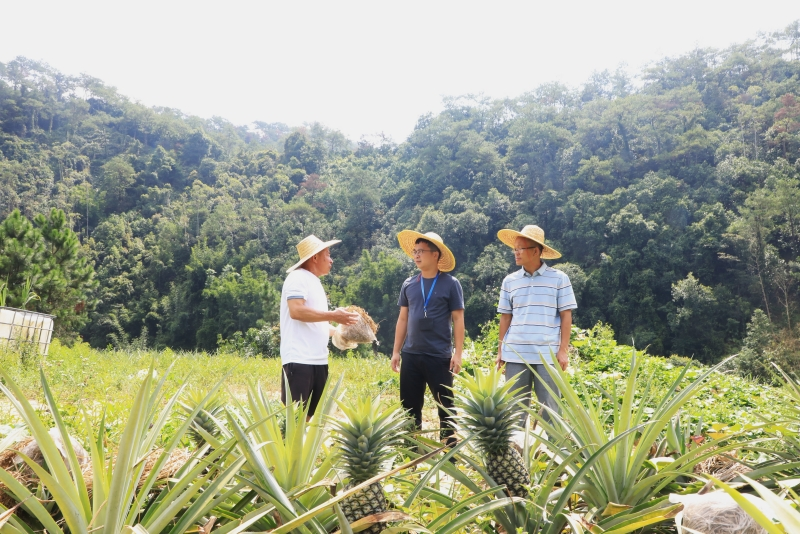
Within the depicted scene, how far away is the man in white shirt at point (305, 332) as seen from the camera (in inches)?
137

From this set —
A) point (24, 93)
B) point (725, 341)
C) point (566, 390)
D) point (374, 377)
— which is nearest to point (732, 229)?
point (725, 341)

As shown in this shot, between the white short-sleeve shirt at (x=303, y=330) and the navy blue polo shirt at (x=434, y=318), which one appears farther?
the navy blue polo shirt at (x=434, y=318)

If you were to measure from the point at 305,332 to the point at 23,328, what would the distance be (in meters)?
7.71

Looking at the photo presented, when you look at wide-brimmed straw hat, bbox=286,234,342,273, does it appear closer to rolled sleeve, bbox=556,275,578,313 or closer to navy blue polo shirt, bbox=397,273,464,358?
navy blue polo shirt, bbox=397,273,464,358

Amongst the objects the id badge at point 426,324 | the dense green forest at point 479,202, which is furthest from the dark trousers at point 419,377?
the dense green forest at point 479,202

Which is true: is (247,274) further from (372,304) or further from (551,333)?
(551,333)

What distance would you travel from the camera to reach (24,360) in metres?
8.34

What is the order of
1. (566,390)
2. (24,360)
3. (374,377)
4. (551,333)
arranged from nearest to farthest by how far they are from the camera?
(566,390) < (551,333) < (24,360) < (374,377)

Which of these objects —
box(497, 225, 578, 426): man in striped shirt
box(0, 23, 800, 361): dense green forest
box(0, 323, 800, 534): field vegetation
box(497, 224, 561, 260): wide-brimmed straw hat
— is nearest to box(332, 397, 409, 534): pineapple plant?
box(0, 323, 800, 534): field vegetation

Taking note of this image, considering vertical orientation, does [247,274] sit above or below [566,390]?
below

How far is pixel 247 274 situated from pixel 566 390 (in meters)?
44.9

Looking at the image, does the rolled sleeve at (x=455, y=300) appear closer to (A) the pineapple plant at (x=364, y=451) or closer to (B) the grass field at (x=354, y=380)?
(B) the grass field at (x=354, y=380)

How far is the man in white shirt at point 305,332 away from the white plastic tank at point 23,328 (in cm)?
706

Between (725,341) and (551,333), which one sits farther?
(725,341)
